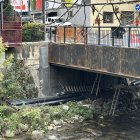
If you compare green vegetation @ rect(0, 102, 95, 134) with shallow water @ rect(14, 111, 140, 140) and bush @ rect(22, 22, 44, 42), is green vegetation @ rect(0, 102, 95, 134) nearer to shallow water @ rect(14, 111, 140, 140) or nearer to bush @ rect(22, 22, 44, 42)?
shallow water @ rect(14, 111, 140, 140)

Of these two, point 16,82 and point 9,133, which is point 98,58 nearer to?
point 16,82

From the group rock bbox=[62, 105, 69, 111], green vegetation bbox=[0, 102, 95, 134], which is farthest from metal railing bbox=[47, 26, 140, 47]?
green vegetation bbox=[0, 102, 95, 134]

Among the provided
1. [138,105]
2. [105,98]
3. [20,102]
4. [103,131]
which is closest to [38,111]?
[20,102]

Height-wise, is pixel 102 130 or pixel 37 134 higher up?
pixel 37 134

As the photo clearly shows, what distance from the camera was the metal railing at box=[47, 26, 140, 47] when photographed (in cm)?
1883

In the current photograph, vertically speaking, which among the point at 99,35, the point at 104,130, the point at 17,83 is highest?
the point at 99,35

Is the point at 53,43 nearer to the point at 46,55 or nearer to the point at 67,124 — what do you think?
the point at 46,55

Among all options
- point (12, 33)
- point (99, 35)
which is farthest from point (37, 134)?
point (12, 33)

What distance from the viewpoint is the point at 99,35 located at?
20.9 m

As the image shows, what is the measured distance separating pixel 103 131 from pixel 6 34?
8.69 m

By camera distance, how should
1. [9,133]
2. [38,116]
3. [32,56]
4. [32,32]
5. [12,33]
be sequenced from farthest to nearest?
[32,32], [32,56], [12,33], [38,116], [9,133]

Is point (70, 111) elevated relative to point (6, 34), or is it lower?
lower

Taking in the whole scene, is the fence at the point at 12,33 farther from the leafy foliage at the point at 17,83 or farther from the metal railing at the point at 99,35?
the metal railing at the point at 99,35

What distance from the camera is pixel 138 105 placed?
2538 centimetres
